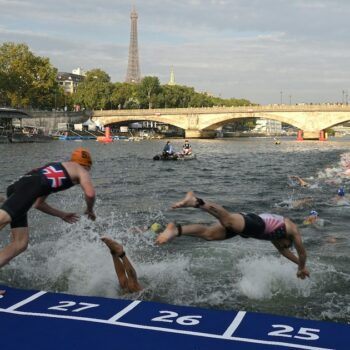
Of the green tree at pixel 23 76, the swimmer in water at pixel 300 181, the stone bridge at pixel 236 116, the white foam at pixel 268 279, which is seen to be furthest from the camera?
the green tree at pixel 23 76

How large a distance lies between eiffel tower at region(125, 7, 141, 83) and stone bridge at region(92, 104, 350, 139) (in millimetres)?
87516

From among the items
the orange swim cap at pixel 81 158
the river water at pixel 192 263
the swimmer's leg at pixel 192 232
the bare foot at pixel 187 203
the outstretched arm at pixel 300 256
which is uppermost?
the orange swim cap at pixel 81 158

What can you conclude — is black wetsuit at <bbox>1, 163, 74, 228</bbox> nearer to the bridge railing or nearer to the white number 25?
the white number 25

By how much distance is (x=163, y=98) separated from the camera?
12838 centimetres

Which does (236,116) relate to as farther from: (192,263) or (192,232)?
(192,232)

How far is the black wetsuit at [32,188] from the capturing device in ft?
20.8

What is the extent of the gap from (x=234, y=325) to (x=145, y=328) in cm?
90

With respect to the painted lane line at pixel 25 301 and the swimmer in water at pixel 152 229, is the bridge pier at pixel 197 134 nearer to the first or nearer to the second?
the swimmer in water at pixel 152 229

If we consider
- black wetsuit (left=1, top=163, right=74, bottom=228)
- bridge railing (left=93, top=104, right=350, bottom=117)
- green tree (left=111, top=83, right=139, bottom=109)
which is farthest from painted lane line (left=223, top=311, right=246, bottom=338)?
green tree (left=111, top=83, right=139, bottom=109)

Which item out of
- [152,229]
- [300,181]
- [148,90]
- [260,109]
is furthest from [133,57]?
[152,229]

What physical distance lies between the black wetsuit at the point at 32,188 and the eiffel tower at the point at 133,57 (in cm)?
18810

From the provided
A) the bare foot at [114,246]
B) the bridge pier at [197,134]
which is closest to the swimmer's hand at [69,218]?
the bare foot at [114,246]

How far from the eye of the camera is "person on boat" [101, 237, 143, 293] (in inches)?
281

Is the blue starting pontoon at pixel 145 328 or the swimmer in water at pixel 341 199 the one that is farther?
the swimmer in water at pixel 341 199
